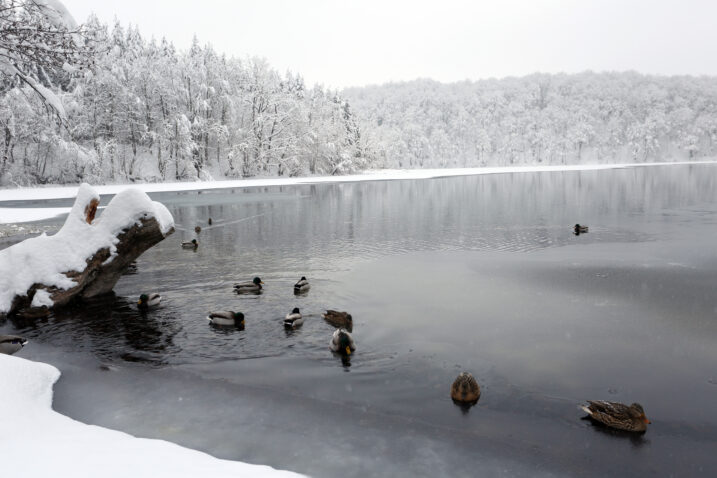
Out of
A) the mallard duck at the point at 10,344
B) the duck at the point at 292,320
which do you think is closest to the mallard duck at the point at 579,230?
the duck at the point at 292,320

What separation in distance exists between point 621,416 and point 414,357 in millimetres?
3814

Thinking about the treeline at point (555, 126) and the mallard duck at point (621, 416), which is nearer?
the mallard duck at point (621, 416)

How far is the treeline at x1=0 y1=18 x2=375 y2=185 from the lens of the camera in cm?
5468

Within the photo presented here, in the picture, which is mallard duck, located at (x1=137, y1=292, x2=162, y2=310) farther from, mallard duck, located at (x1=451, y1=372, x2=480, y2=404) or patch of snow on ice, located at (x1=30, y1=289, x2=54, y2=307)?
mallard duck, located at (x1=451, y1=372, x2=480, y2=404)

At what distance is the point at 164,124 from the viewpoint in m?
64.8

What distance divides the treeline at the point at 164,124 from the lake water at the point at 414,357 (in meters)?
41.5

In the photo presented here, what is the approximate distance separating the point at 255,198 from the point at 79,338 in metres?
34.5

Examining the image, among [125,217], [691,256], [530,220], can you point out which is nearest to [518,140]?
[530,220]

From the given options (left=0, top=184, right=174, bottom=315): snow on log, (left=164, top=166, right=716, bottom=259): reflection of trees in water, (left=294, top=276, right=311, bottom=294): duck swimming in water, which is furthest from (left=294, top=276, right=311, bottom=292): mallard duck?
(left=164, top=166, right=716, bottom=259): reflection of trees in water

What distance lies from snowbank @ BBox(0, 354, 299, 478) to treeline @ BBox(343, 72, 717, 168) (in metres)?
130

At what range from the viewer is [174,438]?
6.92 metres

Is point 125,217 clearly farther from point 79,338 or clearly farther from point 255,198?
point 255,198

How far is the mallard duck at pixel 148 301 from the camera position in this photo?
13.1m

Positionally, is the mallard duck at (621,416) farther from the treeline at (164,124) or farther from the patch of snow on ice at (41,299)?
the treeline at (164,124)
